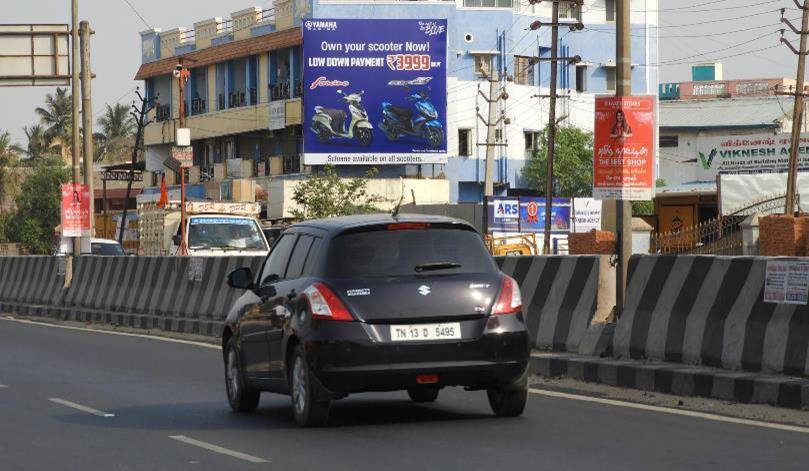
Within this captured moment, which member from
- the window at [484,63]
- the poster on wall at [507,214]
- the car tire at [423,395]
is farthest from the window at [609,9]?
the car tire at [423,395]

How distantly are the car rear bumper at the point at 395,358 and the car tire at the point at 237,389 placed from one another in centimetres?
196

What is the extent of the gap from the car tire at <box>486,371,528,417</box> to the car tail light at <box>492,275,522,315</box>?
0.49 m

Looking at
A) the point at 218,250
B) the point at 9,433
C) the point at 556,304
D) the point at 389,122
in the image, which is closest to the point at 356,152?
the point at 389,122

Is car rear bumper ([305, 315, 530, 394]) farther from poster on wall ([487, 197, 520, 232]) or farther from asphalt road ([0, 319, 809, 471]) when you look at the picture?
poster on wall ([487, 197, 520, 232])

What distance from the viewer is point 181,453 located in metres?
10.4

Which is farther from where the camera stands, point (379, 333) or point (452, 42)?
point (452, 42)

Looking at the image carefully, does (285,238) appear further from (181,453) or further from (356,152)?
(356,152)

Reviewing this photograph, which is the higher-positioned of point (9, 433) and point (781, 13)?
point (781, 13)

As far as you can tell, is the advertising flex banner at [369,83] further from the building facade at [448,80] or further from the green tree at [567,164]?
the green tree at [567,164]

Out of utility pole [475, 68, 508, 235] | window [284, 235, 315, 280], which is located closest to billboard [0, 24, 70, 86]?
utility pole [475, 68, 508, 235]

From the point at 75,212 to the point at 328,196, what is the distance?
32510mm

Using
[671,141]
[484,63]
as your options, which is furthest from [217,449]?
[671,141]

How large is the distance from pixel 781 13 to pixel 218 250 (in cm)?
3173

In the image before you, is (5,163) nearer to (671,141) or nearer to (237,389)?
(671,141)
